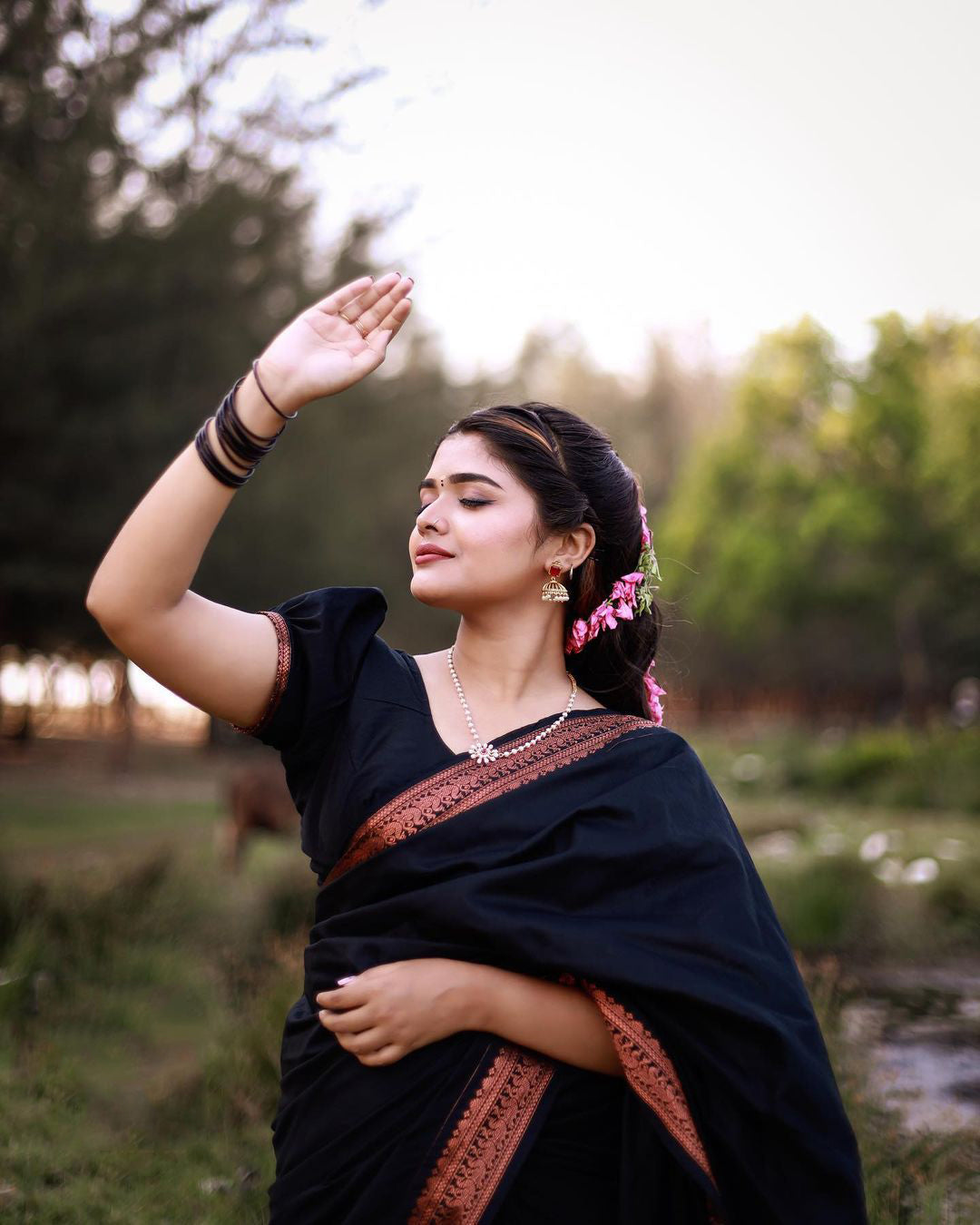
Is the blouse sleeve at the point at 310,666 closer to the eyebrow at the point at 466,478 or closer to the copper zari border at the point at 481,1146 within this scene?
the eyebrow at the point at 466,478

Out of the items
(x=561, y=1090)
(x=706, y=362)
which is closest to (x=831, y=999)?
(x=561, y=1090)

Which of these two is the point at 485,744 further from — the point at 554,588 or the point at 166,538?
the point at 166,538

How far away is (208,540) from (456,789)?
67 cm

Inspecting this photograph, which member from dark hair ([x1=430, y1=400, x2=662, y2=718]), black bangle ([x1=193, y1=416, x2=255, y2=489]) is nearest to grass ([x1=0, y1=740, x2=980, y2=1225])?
dark hair ([x1=430, y1=400, x2=662, y2=718])

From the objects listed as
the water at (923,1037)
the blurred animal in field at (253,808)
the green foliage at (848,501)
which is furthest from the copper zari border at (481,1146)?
the green foliage at (848,501)

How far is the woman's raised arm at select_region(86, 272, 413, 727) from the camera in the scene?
2.09 m

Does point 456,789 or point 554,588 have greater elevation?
point 554,588

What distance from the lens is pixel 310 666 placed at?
2.34m

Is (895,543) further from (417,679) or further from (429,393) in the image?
(417,679)

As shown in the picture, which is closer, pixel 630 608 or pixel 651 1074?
pixel 651 1074

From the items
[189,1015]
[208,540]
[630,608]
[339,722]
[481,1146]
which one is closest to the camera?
[208,540]

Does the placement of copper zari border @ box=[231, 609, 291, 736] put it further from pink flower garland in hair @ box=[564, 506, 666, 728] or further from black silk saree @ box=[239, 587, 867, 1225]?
pink flower garland in hair @ box=[564, 506, 666, 728]

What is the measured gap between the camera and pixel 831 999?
4.71m

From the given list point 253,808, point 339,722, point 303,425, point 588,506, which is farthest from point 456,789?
point 303,425
